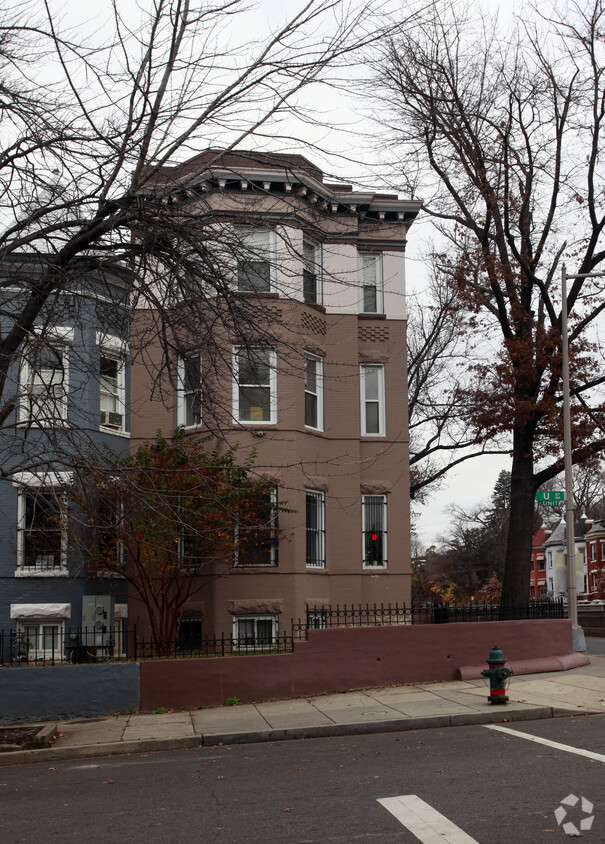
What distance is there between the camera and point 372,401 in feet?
74.1

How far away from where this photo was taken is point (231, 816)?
288 inches

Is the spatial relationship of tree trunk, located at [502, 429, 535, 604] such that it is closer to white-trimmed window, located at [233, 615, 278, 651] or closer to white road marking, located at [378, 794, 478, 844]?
white-trimmed window, located at [233, 615, 278, 651]

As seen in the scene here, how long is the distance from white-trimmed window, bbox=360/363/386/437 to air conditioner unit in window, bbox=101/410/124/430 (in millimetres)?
5847

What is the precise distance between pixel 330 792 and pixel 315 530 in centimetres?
1306

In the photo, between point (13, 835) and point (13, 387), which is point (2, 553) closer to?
point (13, 387)

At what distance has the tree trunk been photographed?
25789 mm

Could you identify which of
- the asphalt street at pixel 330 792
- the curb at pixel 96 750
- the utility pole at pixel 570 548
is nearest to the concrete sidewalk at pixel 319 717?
the curb at pixel 96 750

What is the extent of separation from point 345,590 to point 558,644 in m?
5.44

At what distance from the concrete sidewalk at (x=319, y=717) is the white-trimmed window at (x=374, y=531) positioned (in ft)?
22.6

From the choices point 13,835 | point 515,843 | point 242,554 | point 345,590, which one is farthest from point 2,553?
point 515,843

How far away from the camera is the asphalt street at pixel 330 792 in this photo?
6668 millimetres

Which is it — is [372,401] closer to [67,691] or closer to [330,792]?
[67,691]

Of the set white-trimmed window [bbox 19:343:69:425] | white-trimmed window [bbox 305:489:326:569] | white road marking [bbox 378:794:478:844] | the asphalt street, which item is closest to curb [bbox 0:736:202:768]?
the asphalt street

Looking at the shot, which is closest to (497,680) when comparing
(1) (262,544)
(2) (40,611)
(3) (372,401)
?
(1) (262,544)
